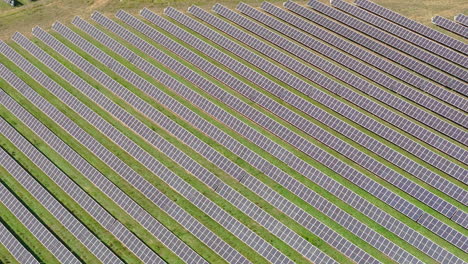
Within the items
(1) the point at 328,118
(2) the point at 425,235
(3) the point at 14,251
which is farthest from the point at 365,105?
(3) the point at 14,251

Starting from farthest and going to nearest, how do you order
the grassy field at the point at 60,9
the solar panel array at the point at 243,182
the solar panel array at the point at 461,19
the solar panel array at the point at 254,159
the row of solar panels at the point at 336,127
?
the grassy field at the point at 60,9
the solar panel array at the point at 461,19
the row of solar panels at the point at 336,127
the solar panel array at the point at 243,182
the solar panel array at the point at 254,159

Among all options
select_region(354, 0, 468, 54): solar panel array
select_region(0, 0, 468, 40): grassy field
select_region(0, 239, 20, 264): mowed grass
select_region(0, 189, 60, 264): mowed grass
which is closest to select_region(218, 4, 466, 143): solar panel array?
select_region(0, 0, 468, 40): grassy field

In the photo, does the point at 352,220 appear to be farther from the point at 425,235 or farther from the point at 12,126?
the point at 12,126

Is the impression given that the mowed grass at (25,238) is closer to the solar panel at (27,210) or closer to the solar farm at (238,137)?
the solar farm at (238,137)

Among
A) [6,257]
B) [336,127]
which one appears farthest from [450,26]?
[6,257]

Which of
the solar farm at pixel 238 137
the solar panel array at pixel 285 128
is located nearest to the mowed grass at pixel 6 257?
the solar farm at pixel 238 137

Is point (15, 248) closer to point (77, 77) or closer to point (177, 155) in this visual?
point (177, 155)
